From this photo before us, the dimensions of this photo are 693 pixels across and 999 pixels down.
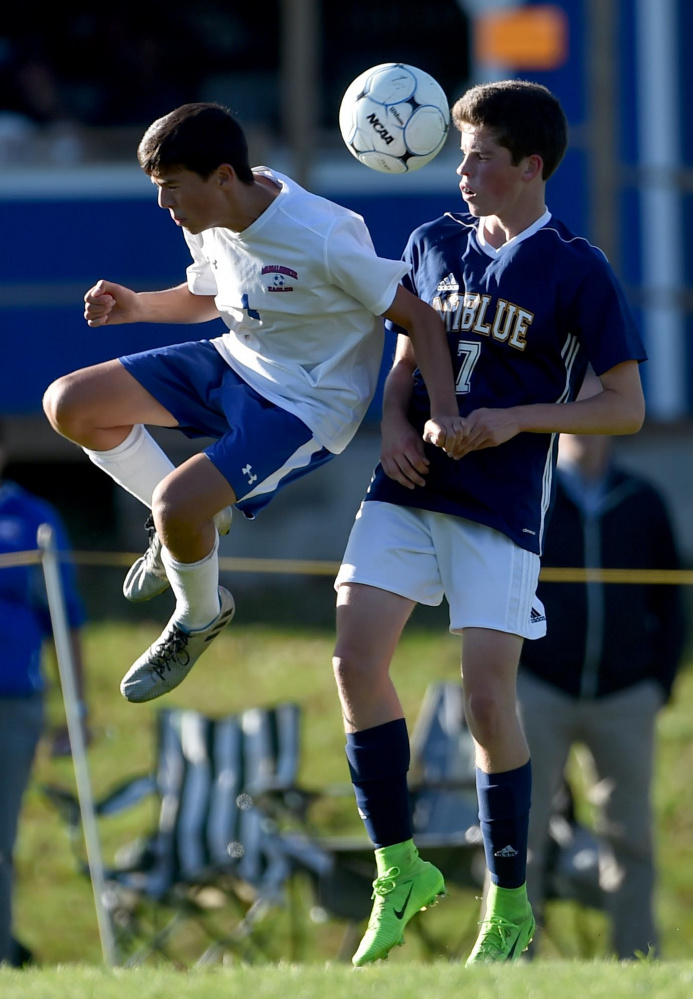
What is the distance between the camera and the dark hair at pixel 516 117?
4.26 meters

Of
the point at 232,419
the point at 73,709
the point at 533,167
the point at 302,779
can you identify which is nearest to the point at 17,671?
the point at 73,709

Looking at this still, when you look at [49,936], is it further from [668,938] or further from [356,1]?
[356,1]

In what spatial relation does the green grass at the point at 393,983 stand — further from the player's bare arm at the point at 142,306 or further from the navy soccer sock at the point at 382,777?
the player's bare arm at the point at 142,306

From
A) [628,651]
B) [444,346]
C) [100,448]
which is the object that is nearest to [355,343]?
[444,346]

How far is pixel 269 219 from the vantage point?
4332mm

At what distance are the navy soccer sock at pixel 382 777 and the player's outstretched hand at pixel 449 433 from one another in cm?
82

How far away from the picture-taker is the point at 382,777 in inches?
173

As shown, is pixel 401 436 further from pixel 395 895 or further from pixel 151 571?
pixel 395 895

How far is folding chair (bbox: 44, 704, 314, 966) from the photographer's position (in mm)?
7355

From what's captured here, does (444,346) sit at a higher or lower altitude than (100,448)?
higher

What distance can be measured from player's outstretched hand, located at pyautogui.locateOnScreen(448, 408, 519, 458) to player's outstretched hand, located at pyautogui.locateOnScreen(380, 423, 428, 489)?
185 mm

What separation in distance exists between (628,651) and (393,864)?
2769 millimetres

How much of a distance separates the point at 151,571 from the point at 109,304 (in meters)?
0.83

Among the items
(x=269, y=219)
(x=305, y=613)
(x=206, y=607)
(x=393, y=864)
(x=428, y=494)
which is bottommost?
(x=305, y=613)
